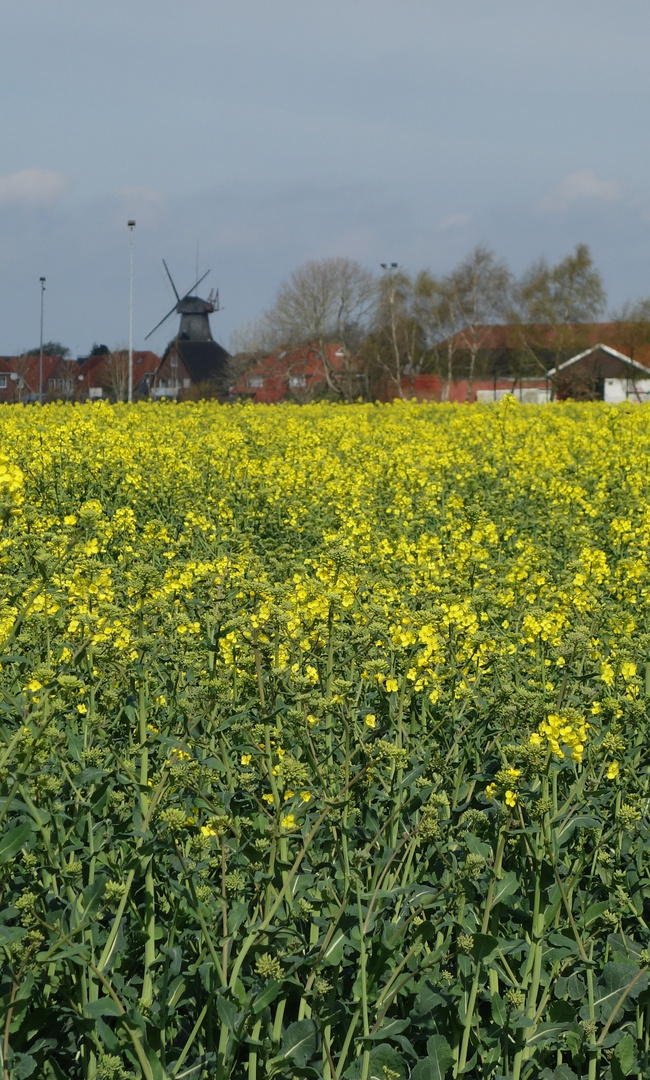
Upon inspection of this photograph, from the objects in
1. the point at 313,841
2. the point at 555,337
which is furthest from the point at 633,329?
the point at 313,841

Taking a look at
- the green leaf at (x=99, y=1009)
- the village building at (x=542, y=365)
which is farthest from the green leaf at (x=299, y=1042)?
the village building at (x=542, y=365)

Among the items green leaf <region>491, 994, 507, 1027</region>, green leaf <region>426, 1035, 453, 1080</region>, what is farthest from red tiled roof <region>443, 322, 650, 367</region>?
green leaf <region>426, 1035, 453, 1080</region>

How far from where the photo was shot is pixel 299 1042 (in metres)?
3.41

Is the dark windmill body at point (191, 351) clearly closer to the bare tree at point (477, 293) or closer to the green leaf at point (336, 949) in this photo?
the bare tree at point (477, 293)

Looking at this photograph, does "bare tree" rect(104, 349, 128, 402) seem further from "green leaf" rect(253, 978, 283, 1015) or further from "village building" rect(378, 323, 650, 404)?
"green leaf" rect(253, 978, 283, 1015)

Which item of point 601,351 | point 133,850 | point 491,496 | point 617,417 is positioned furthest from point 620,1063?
point 601,351

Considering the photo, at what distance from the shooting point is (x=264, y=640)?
4281 mm

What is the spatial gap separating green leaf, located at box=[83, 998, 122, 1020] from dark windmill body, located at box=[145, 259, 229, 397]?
87.0m

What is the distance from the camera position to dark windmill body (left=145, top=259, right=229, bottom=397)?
9119 cm

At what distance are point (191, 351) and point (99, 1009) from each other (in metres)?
90.9

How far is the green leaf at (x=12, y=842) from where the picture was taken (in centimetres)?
331

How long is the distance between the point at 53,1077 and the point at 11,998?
0.43 meters

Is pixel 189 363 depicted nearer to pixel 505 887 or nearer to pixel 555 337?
pixel 555 337

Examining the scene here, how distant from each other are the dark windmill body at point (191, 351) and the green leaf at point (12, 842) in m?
86.9
